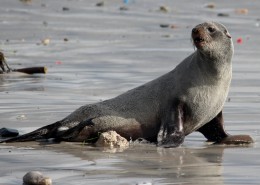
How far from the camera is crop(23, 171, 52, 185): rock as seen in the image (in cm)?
651

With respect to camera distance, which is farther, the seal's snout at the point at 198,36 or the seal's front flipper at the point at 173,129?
the seal's snout at the point at 198,36

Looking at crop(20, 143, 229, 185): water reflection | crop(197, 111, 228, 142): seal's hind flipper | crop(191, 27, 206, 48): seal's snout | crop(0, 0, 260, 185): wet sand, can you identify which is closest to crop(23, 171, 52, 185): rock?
crop(0, 0, 260, 185): wet sand

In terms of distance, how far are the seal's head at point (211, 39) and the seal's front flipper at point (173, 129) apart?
58cm

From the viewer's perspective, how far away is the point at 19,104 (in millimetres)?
10773

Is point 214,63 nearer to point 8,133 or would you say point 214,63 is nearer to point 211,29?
point 211,29

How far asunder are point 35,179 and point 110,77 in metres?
6.49

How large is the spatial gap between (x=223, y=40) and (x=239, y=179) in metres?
2.58

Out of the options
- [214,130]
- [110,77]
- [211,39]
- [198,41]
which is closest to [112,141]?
[214,130]

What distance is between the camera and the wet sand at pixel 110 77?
23.8 ft

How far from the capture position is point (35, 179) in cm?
653

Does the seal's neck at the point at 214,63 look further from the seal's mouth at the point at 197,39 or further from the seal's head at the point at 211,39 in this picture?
the seal's mouth at the point at 197,39

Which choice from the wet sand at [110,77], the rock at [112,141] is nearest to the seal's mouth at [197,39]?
the wet sand at [110,77]

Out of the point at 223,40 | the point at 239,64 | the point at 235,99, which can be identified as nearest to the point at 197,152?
the point at 223,40

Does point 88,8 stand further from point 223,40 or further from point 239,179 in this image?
point 239,179
